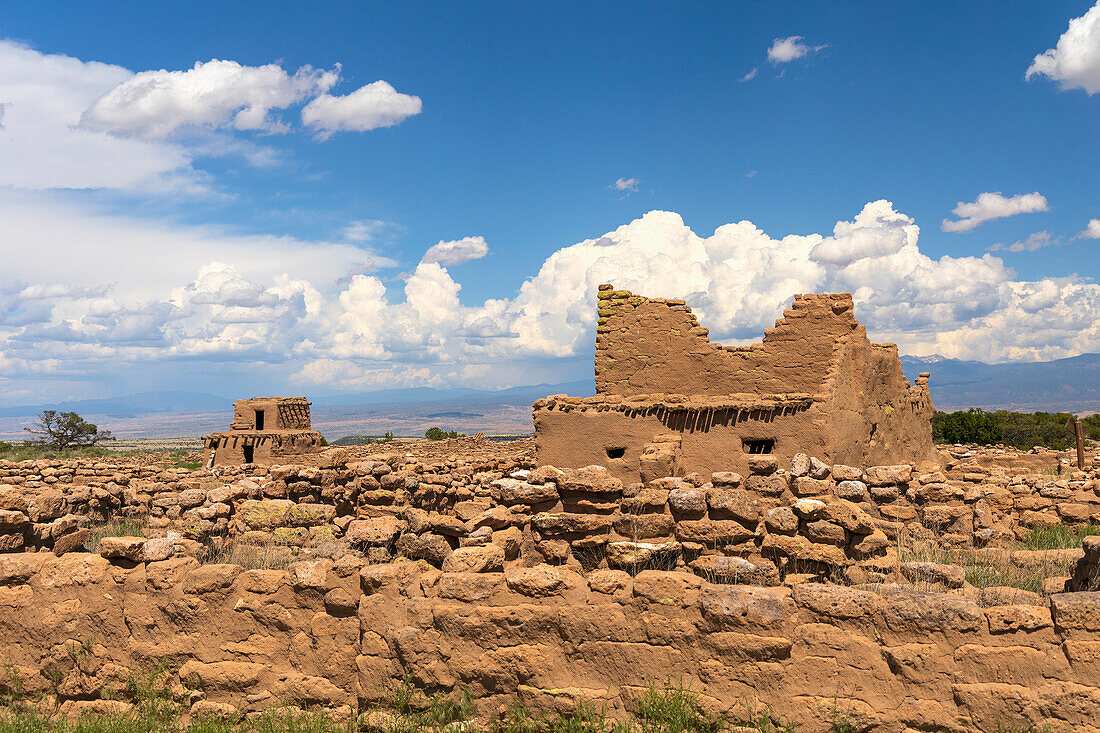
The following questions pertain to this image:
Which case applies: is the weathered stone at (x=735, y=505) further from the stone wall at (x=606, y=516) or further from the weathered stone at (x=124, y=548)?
the weathered stone at (x=124, y=548)

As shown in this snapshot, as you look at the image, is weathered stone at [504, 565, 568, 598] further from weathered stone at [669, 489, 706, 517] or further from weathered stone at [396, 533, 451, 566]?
weathered stone at [396, 533, 451, 566]

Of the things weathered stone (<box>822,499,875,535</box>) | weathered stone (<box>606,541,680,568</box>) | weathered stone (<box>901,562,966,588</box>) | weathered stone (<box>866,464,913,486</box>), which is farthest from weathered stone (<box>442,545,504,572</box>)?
weathered stone (<box>866,464,913,486</box>)

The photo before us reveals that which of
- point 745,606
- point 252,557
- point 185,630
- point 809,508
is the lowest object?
point 185,630

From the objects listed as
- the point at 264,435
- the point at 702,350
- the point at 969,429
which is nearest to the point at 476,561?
the point at 702,350

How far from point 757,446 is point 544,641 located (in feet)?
35.1

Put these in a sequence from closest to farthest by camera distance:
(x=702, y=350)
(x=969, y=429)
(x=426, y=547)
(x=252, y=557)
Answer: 1. (x=252, y=557)
2. (x=426, y=547)
3. (x=702, y=350)
4. (x=969, y=429)

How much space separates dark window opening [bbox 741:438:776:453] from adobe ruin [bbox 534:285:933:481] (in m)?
0.02

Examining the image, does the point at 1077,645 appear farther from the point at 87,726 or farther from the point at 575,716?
the point at 87,726

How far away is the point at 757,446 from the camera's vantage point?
14.4m

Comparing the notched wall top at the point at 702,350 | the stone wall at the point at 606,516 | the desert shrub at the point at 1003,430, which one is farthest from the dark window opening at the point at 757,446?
the desert shrub at the point at 1003,430

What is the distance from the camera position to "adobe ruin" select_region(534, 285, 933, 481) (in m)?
14.1

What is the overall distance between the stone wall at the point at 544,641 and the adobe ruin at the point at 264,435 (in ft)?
82.1

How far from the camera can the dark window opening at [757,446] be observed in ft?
46.9

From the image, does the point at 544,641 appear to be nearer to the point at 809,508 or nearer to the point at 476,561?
the point at 476,561
